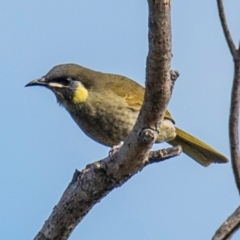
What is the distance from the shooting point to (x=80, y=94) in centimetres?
678

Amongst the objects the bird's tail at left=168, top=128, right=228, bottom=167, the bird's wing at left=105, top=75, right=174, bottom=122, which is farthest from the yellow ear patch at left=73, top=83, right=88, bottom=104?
the bird's tail at left=168, top=128, right=228, bottom=167

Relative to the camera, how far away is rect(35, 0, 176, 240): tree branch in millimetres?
3330

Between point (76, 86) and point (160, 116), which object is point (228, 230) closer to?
point (160, 116)

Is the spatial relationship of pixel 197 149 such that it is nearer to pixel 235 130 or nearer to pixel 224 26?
pixel 224 26

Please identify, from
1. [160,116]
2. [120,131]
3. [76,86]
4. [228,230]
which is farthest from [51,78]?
[228,230]

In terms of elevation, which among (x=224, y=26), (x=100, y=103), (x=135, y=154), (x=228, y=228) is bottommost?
(x=228, y=228)

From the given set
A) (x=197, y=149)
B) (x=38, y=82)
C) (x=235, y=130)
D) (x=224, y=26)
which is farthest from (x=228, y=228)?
(x=197, y=149)

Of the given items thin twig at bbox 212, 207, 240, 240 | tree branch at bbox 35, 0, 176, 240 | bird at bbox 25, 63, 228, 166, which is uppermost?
bird at bbox 25, 63, 228, 166

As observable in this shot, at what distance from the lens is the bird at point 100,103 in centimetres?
652

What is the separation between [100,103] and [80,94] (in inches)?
8.4

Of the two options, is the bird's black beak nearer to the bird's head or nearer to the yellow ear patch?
the bird's head

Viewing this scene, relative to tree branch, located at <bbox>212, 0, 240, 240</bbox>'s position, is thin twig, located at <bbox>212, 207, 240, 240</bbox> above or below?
below

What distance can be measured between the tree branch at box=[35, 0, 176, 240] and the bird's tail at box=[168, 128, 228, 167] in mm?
2956

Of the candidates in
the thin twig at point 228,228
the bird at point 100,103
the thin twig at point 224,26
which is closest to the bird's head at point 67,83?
the bird at point 100,103
